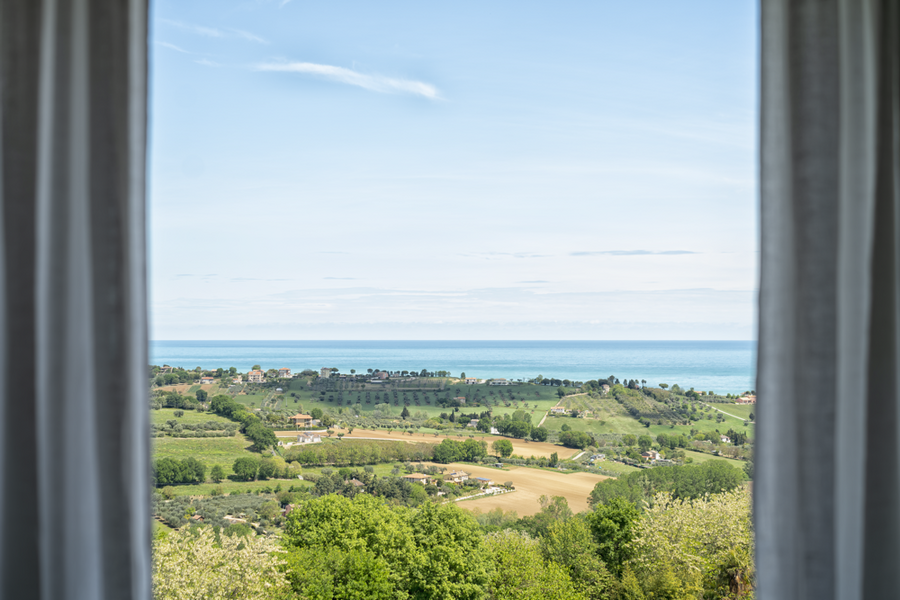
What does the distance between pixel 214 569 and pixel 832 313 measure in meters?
4.93

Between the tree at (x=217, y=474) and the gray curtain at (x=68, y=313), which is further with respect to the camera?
the tree at (x=217, y=474)

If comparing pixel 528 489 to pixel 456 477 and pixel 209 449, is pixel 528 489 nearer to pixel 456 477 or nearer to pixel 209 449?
pixel 456 477

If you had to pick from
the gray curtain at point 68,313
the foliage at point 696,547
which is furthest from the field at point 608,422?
the gray curtain at point 68,313

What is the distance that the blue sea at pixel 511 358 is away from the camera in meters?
4.89

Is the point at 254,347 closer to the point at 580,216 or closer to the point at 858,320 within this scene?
the point at 858,320

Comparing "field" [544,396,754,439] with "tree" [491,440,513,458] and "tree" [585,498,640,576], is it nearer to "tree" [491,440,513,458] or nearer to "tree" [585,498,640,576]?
"tree" [491,440,513,458]

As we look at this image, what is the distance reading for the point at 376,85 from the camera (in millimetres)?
10844

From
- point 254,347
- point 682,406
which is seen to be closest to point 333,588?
point 254,347

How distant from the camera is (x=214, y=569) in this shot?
454 cm

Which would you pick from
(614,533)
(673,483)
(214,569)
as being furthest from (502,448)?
(214,569)

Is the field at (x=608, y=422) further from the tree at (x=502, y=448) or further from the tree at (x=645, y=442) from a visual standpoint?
the tree at (x=502, y=448)

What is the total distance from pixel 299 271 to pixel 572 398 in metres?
6.29

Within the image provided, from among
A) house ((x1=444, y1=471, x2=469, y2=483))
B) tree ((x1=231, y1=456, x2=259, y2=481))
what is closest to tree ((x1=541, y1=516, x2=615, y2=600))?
house ((x1=444, y1=471, x2=469, y2=483))

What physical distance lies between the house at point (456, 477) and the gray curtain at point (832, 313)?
5.72 m
